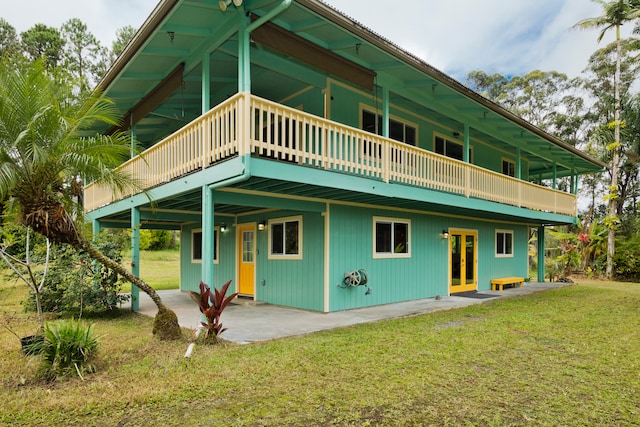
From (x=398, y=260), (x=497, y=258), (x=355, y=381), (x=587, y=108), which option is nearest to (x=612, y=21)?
(x=497, y=258)

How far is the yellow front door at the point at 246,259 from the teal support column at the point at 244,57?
17.7 ft

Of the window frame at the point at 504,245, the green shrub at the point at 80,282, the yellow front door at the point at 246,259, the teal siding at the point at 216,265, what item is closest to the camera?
the green shrub at the point at 80,282

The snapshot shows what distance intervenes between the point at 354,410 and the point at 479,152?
1306 cm

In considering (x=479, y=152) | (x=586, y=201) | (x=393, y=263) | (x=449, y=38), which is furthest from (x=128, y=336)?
(x=586, y=201)

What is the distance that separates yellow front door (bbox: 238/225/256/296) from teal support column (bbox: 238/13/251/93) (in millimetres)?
5397

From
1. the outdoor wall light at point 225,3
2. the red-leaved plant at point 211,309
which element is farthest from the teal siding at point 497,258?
the outdoor wall light at point 225,3

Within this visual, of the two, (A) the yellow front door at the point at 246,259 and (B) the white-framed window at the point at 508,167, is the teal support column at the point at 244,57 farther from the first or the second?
(B) the white-framed window at the point at 508,167

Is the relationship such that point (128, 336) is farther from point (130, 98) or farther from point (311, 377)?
point (130, 98)

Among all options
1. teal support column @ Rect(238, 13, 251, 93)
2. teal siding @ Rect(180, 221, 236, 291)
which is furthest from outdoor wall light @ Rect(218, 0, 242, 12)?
teal siding @ Rect(180, 221, 236, 291)

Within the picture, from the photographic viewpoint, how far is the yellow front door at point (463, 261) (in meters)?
12.5

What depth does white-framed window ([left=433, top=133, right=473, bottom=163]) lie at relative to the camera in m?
12.6

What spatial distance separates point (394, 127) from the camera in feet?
36.6

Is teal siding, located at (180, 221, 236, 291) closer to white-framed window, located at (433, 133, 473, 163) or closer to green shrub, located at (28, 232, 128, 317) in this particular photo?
green shrub, located at (28, 232, 128, 317)

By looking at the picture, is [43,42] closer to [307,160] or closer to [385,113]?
[307,160]
